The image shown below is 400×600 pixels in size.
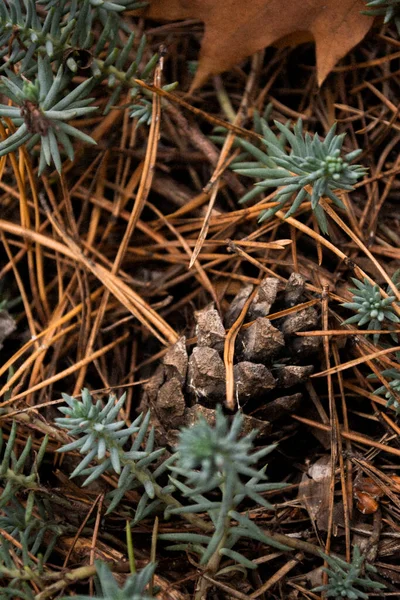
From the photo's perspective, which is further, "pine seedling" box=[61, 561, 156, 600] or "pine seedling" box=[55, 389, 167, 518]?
"pine seedling" box=[55, 389, 167, 518]

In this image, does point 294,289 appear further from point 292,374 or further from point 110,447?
point 110,447

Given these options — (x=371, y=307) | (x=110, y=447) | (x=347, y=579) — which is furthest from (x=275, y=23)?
(x=347, y=579)

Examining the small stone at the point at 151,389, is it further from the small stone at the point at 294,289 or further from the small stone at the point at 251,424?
the small stone at the point at 294,289

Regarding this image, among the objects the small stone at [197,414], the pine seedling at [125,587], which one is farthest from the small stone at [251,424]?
the pine seedling at [125,587]

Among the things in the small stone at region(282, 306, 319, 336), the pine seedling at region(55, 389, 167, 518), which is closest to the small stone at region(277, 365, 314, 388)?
the small stone at region(282, 306, 319, 336)

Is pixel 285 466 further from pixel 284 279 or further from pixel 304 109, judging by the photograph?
pixel 304 109

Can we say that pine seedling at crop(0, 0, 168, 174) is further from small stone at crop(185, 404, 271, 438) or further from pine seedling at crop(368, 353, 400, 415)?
pine seedling at crop(368, 353, 400, 415)
